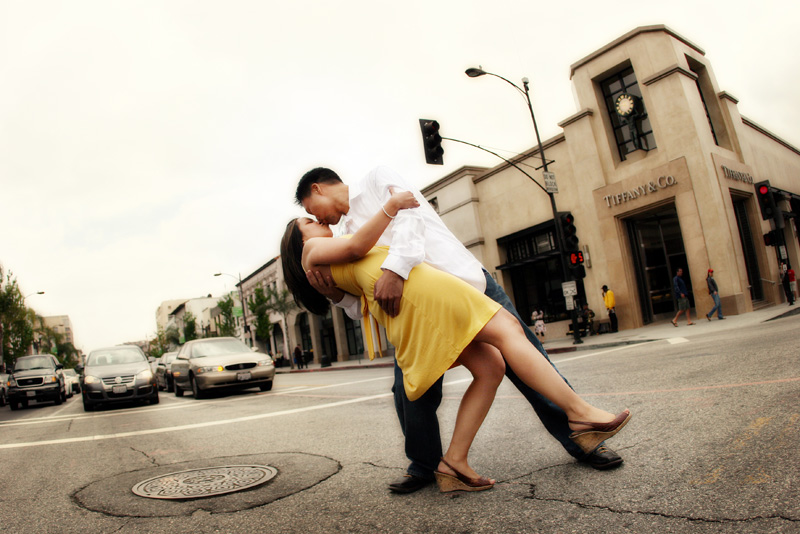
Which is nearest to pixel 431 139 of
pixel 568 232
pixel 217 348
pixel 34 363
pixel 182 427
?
pixel 568 232

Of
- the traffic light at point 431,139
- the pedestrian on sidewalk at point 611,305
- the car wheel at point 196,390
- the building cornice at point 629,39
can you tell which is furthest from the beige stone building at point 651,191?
the car wheel at point 196,390

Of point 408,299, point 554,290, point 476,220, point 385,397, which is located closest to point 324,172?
point 408,299

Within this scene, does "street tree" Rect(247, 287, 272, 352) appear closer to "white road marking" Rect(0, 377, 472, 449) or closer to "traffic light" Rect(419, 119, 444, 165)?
"traffic light" Rect(419, 119, 444, 165)

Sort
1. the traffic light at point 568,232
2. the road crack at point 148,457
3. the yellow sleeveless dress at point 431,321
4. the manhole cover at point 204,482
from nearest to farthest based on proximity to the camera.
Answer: the yellow sleeveless dress at point 431,321 → the manhole cover at point 204,482 → the road crack at point 148,457 → the traffic light at point 568,232

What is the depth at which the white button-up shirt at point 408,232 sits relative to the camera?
233 cm

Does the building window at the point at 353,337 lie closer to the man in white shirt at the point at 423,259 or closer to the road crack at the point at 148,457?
the road crack at the point at 148,457

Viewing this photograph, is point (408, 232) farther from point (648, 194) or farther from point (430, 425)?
point (648, 194)

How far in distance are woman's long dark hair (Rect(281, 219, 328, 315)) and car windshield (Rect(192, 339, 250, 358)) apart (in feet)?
33.2

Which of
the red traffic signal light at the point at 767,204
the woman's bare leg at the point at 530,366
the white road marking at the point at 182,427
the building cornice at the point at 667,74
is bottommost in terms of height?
the white road marking at the point at 182,427

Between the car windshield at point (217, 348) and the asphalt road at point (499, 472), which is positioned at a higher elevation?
the car windshield at point (217, 348)

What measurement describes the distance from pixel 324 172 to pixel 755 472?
90.5 inches

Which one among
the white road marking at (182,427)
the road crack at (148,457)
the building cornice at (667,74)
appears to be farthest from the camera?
the building cornice at (667,74)

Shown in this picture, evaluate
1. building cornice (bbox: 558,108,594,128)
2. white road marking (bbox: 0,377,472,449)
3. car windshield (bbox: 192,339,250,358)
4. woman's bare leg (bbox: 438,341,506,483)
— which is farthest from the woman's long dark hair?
building cornice (bbox: 558,108,594,128)

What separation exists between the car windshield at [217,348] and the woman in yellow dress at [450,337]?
34.5ft
